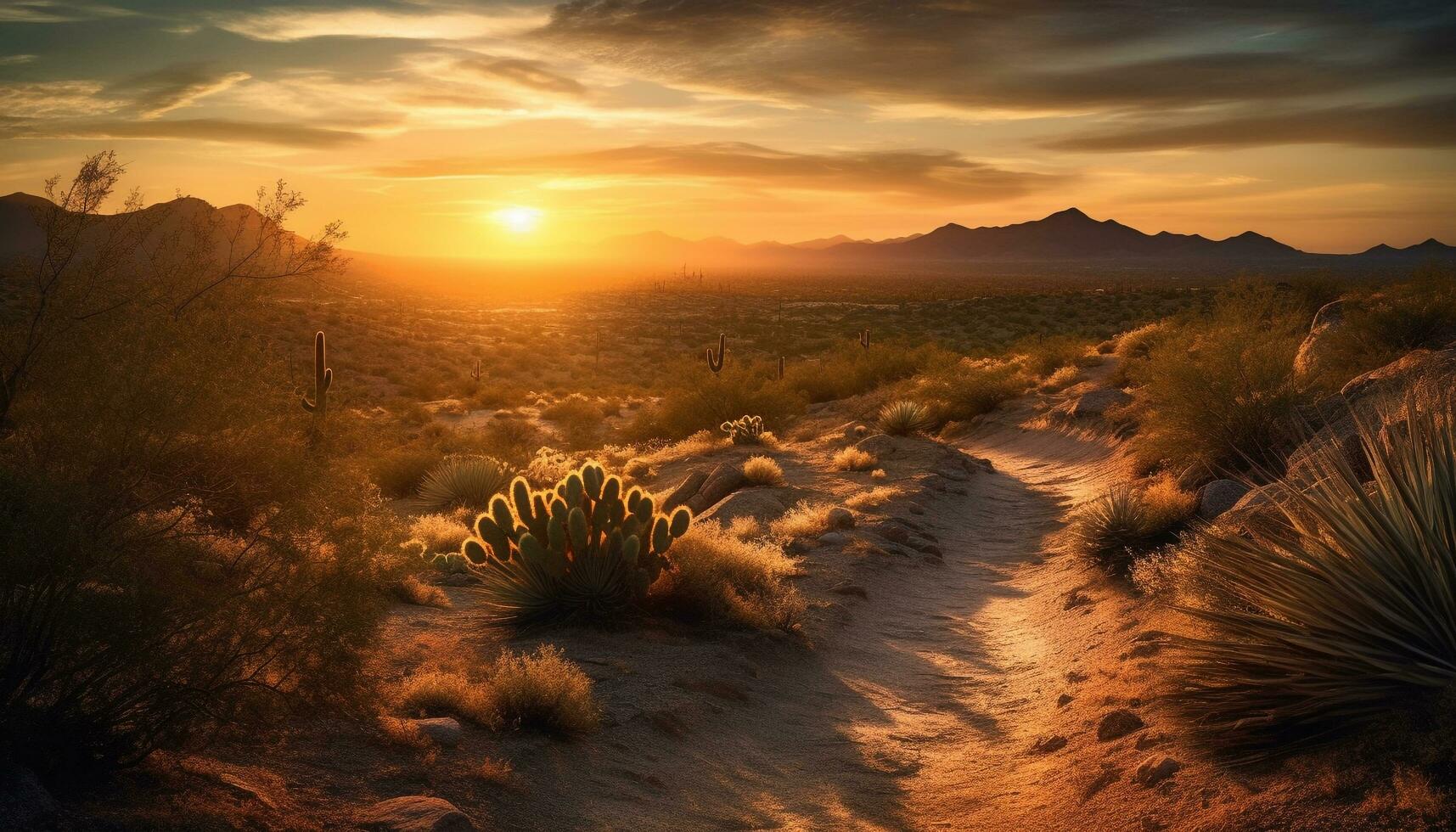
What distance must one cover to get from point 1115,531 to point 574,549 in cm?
589

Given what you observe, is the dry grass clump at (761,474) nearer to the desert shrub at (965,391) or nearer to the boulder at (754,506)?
the boulder at (754,506)

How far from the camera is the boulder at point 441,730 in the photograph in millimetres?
5848

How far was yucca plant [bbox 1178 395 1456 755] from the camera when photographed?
493 centimetres

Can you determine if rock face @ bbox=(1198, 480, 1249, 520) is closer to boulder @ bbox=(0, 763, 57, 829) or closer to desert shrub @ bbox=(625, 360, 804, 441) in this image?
boulder @ bbox=(0, 763, 57, 829)

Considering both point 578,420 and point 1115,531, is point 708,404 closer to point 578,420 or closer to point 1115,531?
point 578,420

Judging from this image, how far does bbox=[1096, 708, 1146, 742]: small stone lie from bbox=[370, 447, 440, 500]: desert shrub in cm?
1474

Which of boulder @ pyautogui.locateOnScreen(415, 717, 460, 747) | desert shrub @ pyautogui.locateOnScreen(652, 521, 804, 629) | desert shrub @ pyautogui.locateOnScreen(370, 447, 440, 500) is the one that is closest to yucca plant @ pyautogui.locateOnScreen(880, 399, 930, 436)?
desert shrub @ pyautogui.locateOnScreen(370, 447, 440, 500)

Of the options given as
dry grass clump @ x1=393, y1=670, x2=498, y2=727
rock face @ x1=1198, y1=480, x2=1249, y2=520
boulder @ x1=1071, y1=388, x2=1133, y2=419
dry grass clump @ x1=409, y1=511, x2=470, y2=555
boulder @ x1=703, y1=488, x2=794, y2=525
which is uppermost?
boulder @ x1=1071, y1=388, x2=1133, y2=419

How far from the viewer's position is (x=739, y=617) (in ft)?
29.7

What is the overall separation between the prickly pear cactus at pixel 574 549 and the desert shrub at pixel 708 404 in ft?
52.2

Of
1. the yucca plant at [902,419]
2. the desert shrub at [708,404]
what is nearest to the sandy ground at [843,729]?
the yucca plant at [902,419]

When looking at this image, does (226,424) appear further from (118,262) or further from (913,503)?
(913,503)

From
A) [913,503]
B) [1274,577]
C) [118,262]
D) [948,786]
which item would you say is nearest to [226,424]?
[118,262]

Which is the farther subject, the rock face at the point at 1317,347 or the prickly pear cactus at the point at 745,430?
the prickly pear cactus at the point at 745,430
